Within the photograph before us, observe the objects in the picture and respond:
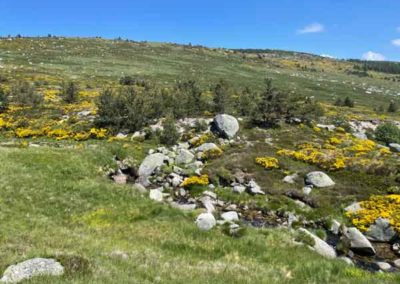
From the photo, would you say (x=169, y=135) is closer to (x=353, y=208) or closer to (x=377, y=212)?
(x=353, y=208)

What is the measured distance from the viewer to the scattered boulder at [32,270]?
32.5ft

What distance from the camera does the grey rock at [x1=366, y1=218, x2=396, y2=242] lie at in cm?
2106

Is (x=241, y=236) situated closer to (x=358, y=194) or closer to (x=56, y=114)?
(x=358, y=194)

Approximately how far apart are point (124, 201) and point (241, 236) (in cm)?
657

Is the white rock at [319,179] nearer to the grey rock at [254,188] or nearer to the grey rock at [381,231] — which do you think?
the grey rock at [254,188]

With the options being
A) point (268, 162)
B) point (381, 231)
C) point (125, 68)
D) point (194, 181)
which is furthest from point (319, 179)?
point (125, 68)

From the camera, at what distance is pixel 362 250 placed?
19.8 meters

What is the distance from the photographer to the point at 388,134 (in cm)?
3800

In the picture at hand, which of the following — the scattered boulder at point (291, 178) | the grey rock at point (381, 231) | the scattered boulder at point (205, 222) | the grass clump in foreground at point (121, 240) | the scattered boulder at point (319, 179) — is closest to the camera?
the grass clump in foreground at point (121, 240)

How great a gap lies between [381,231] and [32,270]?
1680cm

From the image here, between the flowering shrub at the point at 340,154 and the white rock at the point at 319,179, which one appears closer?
the white rock at the point at 319,179

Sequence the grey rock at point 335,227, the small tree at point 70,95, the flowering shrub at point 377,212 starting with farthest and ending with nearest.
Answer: the small tree at point 70,95 < the flowering shrub at point 377,212 < the grey rock at point 335,227

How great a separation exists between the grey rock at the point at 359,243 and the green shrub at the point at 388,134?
64.2 feet

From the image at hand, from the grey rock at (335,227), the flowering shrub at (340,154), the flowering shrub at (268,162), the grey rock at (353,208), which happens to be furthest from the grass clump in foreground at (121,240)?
the flowering shrub at (340,154)
